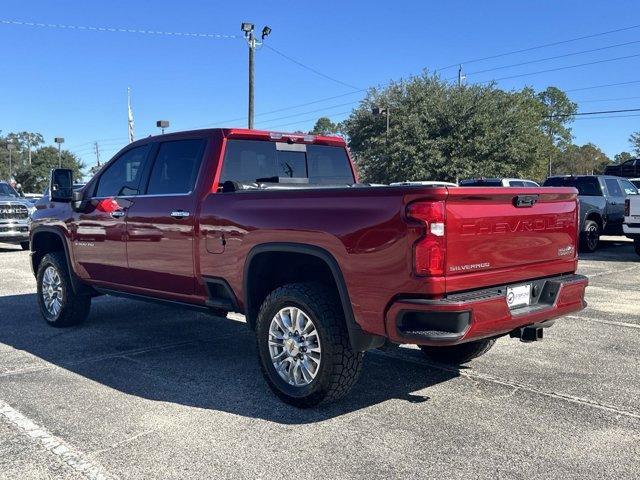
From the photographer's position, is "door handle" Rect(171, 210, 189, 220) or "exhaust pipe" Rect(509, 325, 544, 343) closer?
"exhaust pipe" Rect(509, 325, 544, 343)

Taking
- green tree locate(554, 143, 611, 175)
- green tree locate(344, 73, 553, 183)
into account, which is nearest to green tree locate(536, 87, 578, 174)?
green tree locate(554, 143, 611, 175)

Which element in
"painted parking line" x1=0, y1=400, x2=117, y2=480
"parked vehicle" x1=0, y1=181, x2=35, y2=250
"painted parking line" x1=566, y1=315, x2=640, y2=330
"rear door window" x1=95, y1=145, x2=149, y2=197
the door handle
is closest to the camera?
"painted parking line" x1=0, y1=400, x2=117, y2=480

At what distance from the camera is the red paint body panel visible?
3.62 meters

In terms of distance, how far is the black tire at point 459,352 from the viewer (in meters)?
5.13

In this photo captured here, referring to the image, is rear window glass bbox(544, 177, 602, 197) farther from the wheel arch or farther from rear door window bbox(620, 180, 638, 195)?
rear door window bbox(620, 180, 638, 195)

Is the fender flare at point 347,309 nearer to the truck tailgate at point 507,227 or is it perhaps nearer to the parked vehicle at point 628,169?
the truck tailgate at point 507,227

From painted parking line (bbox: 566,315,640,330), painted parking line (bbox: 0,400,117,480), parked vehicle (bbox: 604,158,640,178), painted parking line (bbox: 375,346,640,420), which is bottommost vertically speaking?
painted parking line (bbox: 0,400,117,480)

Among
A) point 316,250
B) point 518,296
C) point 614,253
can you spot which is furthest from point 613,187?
point 316,250

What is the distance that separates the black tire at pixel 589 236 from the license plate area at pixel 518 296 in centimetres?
1192

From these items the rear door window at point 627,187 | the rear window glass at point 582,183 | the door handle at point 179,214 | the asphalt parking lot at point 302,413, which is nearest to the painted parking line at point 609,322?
the asphalt parking lot at point 302,413

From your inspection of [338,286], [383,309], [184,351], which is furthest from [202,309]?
[383,309]

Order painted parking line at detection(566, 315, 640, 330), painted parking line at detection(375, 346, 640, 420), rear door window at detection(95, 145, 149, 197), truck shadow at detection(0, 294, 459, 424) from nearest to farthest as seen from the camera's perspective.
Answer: painted parking line at detection(375, 346, 640, 420)
truck shadow at detection(0, 294, 459, 424)
rear door window at detection(95, 145, 149, 197)
painted parking line at detection(566, 315, 640, 330)

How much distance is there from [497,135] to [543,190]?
3386 centimetres

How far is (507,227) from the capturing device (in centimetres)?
396
